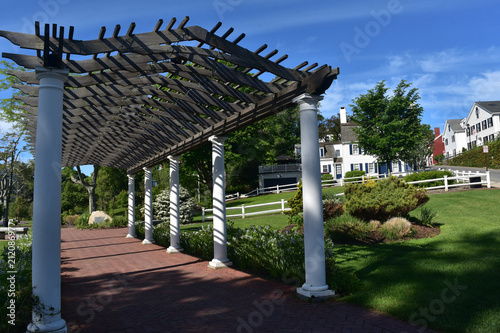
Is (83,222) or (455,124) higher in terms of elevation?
(455,124)

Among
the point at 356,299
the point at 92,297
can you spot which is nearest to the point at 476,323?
the point at 356,299

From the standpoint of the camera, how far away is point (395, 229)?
435 inches

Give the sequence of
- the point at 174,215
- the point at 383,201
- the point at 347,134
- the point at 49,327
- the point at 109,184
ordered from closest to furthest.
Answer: the point at 49,327
the point at 383,201
the point at 174,215
the point at 109,184
the point at 347,134

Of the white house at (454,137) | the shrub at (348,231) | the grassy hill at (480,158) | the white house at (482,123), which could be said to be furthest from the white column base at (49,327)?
the white house at (454,137)

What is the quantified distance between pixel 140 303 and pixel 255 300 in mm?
2082

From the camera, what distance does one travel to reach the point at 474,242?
30.2 feet

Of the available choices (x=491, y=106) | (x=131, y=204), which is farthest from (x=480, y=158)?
(x=131, y=204)

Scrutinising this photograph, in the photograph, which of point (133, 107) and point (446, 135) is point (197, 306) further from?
point (446, 135)

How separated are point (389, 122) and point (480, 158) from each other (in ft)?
65.5

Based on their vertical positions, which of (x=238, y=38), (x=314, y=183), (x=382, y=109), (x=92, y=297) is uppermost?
(x=382, y=109)

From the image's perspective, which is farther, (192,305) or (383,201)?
(383,201)

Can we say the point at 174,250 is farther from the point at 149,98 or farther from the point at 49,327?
the point at 49,327

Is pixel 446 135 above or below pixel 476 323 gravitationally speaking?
above

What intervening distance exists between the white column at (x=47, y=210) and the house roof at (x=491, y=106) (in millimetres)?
61451
